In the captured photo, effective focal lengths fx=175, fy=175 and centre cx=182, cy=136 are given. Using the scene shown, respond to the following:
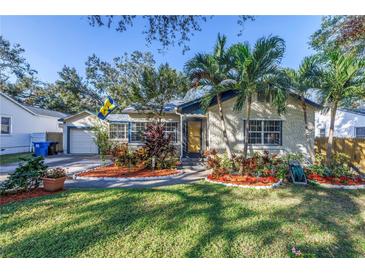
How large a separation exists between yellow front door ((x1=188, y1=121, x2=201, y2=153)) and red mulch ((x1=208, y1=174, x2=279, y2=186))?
5327mm

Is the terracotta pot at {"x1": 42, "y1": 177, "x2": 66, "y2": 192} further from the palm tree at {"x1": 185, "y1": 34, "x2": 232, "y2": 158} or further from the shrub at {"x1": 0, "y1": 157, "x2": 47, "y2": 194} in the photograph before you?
the palm tree at {"x1": 185, "y1": 34, "x2": 232, "y2": 158}

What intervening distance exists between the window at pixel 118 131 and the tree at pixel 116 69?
1055 centimetres

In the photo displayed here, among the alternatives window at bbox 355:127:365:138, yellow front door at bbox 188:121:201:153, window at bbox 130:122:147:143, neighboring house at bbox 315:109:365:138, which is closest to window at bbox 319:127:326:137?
neighboring house at bbox 315:109:365:138

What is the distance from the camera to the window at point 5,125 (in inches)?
556

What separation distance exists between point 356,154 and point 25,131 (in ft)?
78.8

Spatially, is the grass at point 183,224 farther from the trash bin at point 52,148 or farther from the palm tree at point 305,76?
the trash bin at point 52,148

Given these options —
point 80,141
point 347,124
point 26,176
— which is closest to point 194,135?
point 26,176

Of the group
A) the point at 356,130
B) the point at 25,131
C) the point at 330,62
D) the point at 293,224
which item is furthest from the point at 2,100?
the point at 356,130

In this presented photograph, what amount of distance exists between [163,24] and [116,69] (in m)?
21.2

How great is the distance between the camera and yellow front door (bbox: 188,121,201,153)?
477 inches

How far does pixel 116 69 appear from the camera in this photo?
2389 centimetres

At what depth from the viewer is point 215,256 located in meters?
2.74
